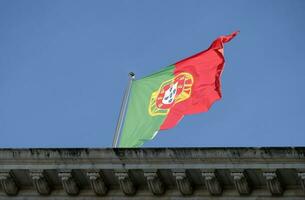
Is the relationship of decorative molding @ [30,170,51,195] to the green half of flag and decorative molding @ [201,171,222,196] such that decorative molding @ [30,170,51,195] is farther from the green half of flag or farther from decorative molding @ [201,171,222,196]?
decorative molding @ [201,171,222,196]

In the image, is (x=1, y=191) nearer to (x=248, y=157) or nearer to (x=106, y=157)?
(x=106, y=157)

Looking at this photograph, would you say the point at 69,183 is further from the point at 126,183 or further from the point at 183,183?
the point at 183,183

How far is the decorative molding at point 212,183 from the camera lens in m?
27.0

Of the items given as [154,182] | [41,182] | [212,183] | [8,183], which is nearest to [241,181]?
[212,183]

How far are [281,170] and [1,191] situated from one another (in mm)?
8372

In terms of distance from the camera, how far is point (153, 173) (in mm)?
27469

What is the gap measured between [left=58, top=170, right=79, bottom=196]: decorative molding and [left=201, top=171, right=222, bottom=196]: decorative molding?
383 centimetres

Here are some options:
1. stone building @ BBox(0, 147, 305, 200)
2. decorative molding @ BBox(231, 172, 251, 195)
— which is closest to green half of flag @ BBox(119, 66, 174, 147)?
stone building @ BBox(0, 147, 305, 200)

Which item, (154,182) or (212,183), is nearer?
(212,183)

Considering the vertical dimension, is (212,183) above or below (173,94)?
below

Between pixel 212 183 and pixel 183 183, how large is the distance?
823 mm

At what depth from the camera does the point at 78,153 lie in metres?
28.3

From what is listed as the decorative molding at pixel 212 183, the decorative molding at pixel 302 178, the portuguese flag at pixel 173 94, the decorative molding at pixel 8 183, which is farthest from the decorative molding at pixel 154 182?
the portuguese flag at pixel 173 94

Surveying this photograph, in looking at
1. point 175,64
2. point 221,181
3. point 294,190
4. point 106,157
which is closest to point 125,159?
point 106,157
